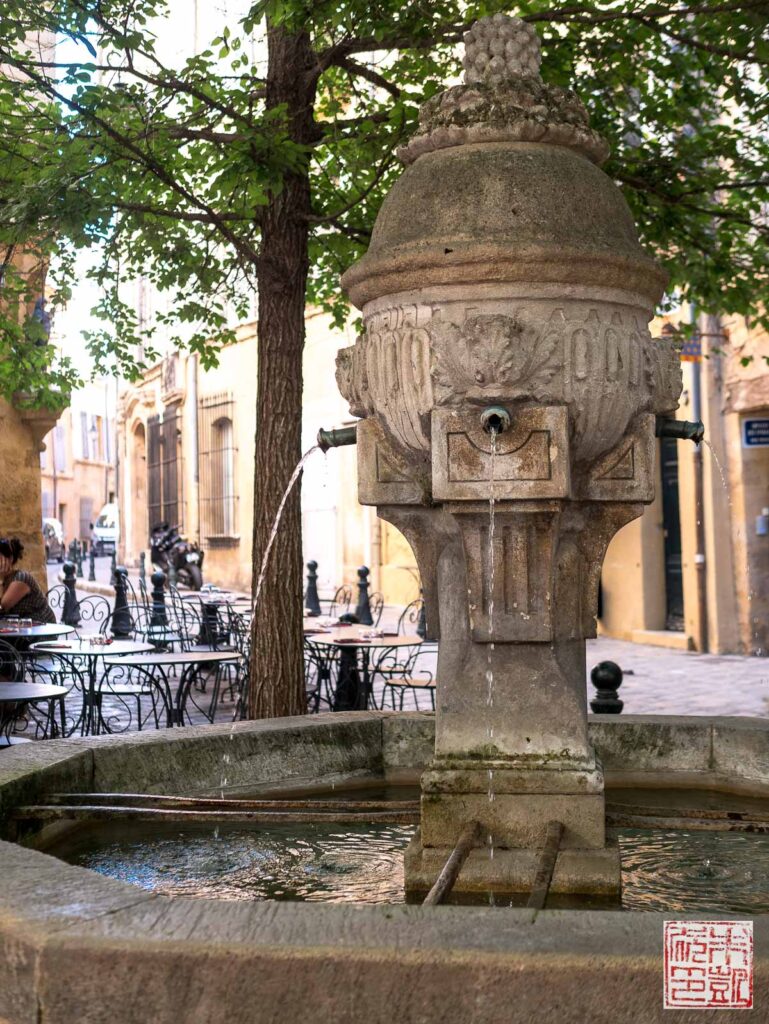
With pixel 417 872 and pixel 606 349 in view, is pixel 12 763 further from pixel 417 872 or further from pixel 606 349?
pixel 606 349

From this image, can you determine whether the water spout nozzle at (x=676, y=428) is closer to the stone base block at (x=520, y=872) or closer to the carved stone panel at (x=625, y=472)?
the carved stone panel at (x=625, y=472)

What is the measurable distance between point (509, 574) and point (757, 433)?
396 inches

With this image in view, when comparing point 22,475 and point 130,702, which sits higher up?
point 22,475

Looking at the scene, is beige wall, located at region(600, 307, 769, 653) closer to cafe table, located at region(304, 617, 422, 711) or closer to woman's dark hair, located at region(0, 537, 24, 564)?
cafe table, located at region(304, 617, 422, 711)

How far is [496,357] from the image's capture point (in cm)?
369

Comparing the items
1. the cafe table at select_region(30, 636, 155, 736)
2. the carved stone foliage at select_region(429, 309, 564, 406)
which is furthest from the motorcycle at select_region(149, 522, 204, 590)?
the carved stone foliage at select_region(429, 309, 564, 406)

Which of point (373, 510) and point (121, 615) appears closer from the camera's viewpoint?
point (121, 615)

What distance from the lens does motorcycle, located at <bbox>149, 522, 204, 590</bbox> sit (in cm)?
2373

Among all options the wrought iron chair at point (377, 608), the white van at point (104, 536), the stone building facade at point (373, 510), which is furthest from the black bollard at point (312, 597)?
the white van at point (104, 536)

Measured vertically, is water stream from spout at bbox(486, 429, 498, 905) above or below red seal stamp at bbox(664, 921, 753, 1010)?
above

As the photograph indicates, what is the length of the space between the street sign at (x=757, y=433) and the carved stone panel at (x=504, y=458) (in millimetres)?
10114

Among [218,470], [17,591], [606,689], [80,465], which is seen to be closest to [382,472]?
[606,689]

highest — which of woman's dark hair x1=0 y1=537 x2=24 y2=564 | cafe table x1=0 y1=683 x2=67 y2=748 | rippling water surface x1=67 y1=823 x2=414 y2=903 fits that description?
woman's dark hair x1=0 y1=537 x2=24 y2=564

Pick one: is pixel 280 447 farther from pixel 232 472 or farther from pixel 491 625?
pixel 232 472
